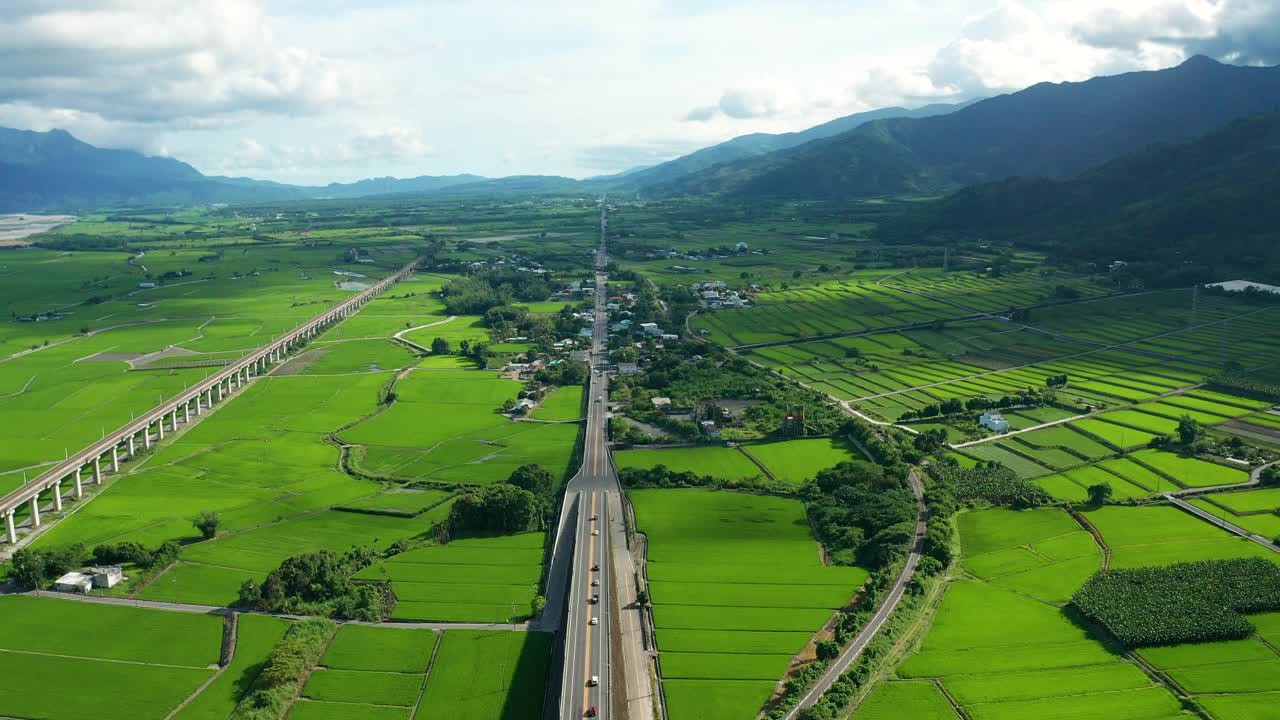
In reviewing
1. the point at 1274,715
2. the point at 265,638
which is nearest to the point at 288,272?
the point at 265,638

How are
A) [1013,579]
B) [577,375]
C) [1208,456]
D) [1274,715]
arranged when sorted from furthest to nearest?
[577,375] → [1208,456] → [1013,579] → [1274,715]

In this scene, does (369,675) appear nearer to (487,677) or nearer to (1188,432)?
(487,677)

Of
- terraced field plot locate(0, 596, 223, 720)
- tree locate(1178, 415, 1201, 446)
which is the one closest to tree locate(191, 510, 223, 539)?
terraced field plot locate(0, 596, 223, 720)

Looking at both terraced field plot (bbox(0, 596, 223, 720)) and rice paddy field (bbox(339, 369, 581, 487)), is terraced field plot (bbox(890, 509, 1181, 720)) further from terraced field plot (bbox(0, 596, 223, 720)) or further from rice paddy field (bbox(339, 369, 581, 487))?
terraced field plot (bbox(0, 596, 223, 720))

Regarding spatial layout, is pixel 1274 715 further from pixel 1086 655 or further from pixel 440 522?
pixel 440 522

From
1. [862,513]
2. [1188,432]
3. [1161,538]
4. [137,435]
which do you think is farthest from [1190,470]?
[137,435]

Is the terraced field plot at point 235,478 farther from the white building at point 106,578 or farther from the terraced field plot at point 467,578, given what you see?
the terraced field plot at point 467,578
